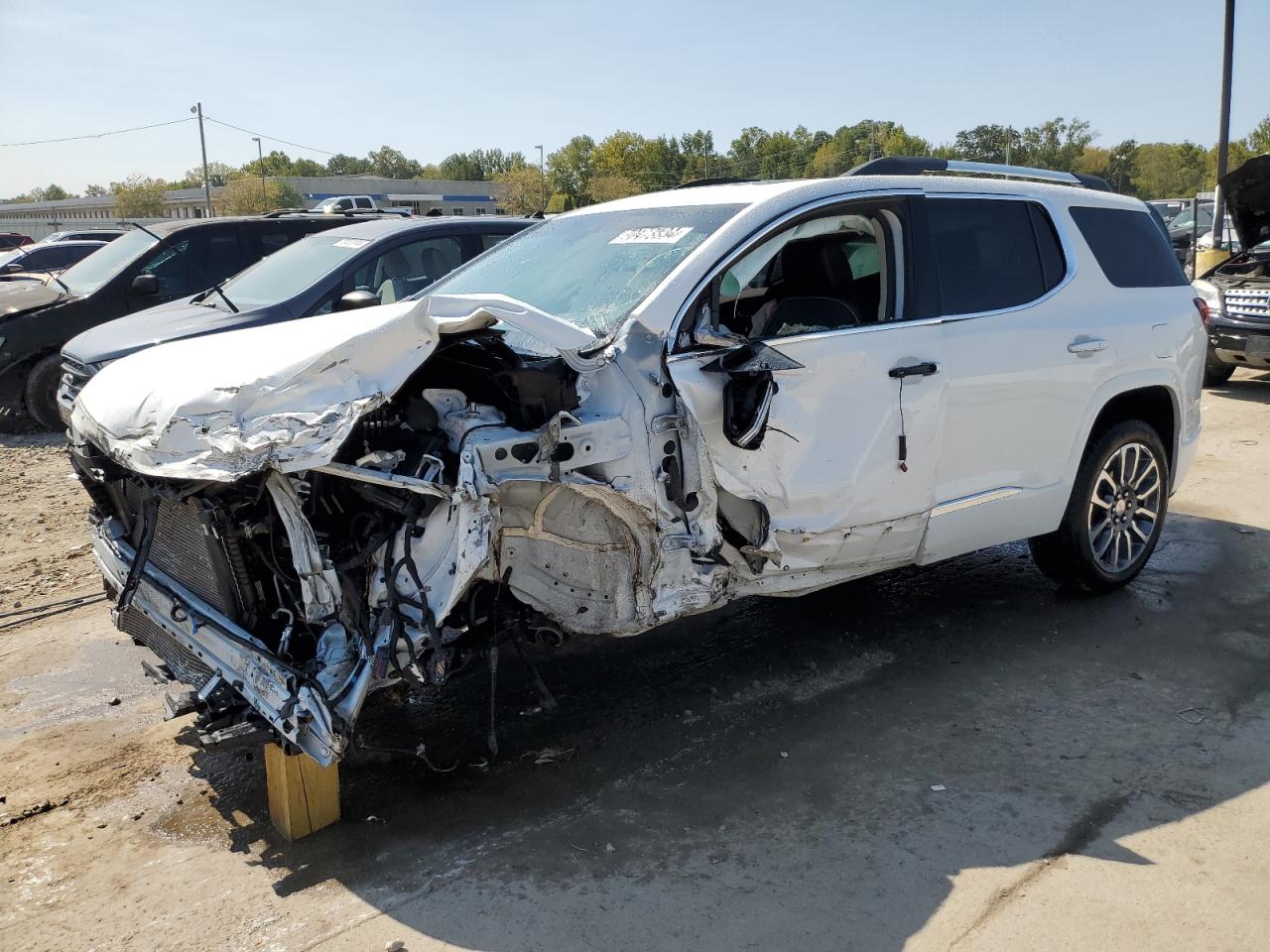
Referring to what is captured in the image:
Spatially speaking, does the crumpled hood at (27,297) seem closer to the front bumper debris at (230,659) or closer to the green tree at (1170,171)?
the front bumper debris at (230,659)

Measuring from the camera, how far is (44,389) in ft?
32.7

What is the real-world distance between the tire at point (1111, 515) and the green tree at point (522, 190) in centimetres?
8118

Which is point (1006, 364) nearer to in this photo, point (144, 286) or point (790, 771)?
point (790, 771)

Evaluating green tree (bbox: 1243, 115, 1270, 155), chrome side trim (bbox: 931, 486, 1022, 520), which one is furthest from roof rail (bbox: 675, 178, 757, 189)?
green tree (bbox: 1243, 115, 1270, 155)

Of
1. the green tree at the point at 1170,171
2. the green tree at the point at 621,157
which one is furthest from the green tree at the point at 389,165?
the green tree at the point at 1170,171

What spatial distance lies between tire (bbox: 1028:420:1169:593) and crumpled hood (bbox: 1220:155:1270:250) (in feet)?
19.5

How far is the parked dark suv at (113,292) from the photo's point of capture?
9.73 metres

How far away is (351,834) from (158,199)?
9695cm

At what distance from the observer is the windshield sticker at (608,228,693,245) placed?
4.01 metres

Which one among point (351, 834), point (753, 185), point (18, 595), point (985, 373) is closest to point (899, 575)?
point (985, 373)

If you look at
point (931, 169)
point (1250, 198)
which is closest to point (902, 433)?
point (931, 169)

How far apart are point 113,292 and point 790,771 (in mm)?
8741

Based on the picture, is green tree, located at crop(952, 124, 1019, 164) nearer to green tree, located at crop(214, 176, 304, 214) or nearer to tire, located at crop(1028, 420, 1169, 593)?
green tree, located at crop(214, 176, 304, 214)

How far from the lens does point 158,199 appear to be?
289ft
